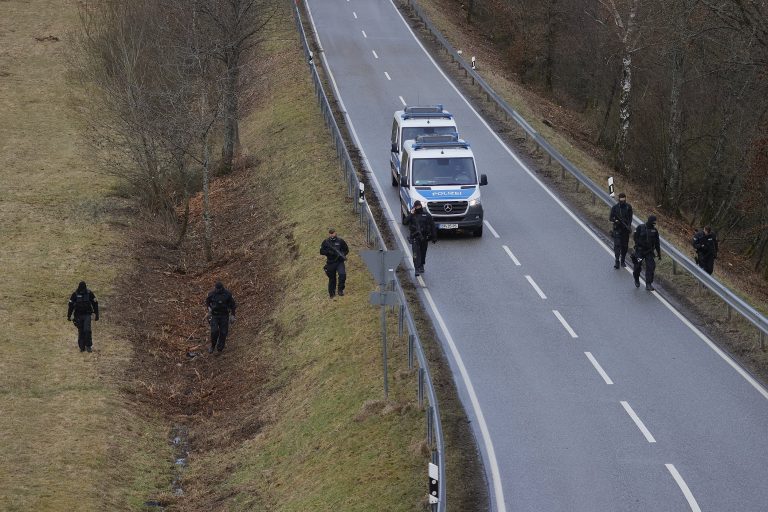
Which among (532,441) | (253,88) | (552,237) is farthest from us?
(253,88)

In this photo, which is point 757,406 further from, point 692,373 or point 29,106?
point 29,106

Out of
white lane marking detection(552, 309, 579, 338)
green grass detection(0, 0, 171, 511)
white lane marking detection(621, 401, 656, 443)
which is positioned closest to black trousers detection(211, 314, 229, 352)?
green grass detection(0, 0, 171, 511)

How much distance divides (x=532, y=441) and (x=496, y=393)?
1.85m

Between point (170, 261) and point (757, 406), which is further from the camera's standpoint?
point (170, 261)

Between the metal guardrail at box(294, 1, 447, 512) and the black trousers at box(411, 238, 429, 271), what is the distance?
570 millimetres

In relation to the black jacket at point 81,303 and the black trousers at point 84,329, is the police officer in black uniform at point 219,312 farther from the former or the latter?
the black trousers at point 84,329

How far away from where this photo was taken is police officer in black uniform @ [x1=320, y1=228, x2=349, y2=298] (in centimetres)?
2178

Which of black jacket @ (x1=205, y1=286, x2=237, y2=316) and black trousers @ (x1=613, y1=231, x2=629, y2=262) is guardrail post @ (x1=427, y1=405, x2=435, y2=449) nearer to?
black jacket @ (x1=205, y1=286, x2=237, y2=316)

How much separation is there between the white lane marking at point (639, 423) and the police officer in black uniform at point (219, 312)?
9632 millimetres

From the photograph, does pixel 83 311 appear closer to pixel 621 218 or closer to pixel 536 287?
pixel 536 287

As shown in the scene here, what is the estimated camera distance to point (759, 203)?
38656mm

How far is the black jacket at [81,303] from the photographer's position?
23.0m

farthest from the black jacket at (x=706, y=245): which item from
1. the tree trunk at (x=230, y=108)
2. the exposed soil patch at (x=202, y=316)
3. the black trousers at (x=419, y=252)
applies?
the tree trunk at (x=230, y=108)

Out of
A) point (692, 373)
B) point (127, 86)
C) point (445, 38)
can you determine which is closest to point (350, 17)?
point (445, 38)
